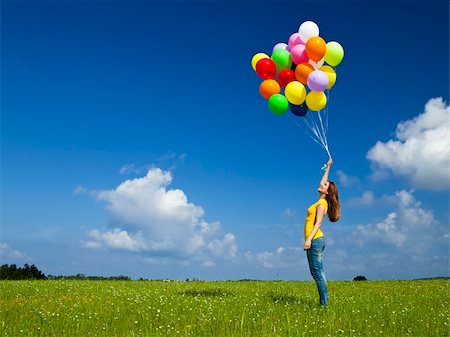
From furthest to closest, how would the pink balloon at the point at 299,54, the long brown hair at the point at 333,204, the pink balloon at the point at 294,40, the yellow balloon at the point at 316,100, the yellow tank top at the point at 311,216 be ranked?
the pink balloon at the point at 294,40
the yellow balloon at the point at 316,100
the pink balloon at the point at 299,54
the long brown hair at the point at 333,204
the yellow tank top at the point at 311,216

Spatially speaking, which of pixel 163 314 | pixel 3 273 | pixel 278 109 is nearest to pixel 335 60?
pixel 278 109

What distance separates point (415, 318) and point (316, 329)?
126 inches

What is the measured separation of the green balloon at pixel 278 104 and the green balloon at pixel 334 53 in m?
1.75

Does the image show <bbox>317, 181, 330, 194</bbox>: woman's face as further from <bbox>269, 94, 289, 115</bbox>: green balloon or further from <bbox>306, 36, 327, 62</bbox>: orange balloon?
<bbox>306, 36, 327, 62</bbox>: orange balloon

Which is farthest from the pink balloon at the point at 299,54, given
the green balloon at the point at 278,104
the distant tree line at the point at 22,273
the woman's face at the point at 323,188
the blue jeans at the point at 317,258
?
the distant tree line at the point at 22,273

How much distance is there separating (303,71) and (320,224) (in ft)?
14.9

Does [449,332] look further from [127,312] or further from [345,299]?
[127,312]

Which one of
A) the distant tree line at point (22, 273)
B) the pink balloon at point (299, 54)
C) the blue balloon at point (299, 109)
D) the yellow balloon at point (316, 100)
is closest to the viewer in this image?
the pink balloon at point (299, 54)

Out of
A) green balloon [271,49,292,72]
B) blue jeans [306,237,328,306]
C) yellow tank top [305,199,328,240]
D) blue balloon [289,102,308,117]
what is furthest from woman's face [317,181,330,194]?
green balloon [271,49,292,72]

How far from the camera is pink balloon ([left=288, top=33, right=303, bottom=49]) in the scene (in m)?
14.1

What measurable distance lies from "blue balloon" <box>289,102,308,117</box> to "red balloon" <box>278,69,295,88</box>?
0.74 m

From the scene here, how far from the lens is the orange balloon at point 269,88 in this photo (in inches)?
557

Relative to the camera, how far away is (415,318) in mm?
11086

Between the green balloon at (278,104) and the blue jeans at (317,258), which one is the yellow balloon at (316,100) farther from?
the blue jeans at (317,258)
